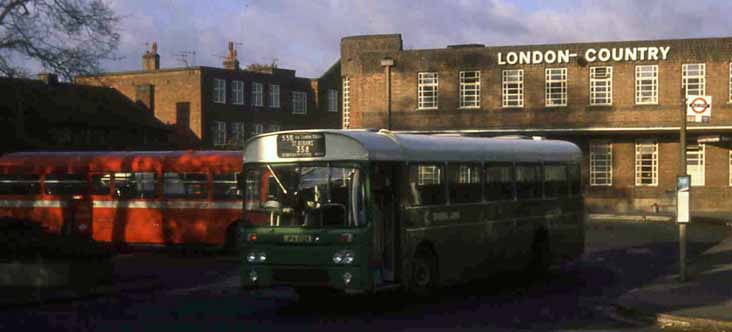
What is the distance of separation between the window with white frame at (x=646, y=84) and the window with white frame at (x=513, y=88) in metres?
5.27

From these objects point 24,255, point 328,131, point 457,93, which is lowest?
point 24,255

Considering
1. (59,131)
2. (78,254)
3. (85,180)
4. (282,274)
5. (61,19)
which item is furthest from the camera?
(59,131)

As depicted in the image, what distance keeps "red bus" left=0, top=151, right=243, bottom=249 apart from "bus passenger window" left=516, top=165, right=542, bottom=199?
8.82 meters

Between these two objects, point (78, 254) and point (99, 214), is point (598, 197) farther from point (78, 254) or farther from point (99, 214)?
point (78, 254)

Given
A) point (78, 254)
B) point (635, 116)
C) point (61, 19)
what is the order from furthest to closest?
point (635, 116)
point (61, 19)
point (78, 254)

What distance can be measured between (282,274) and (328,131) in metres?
2.22

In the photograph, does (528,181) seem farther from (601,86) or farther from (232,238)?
(601,86)

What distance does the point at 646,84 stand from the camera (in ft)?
157

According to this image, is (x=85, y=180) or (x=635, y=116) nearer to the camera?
(x=85, y=180)

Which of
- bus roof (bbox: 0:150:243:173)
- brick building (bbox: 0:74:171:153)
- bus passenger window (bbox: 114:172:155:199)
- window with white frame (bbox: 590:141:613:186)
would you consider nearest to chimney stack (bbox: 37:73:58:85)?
brick building (bbox: 0:74:171:153)

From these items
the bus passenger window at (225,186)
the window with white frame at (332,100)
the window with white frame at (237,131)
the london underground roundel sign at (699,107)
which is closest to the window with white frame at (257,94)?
the window with white frame at (237,131)

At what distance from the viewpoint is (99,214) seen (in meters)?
28.7

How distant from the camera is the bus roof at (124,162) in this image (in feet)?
89.8

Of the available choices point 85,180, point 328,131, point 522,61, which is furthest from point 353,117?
point 328,131
